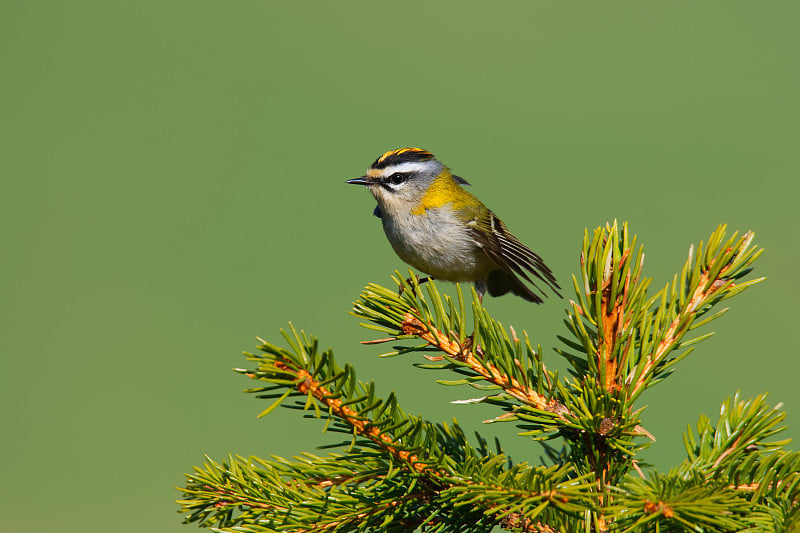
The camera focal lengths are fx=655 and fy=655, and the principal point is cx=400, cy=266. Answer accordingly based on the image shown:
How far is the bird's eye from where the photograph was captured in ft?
10.8

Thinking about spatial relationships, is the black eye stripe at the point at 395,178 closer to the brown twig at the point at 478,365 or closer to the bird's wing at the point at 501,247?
the bird's wing at the point at 501,247

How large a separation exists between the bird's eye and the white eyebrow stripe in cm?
2

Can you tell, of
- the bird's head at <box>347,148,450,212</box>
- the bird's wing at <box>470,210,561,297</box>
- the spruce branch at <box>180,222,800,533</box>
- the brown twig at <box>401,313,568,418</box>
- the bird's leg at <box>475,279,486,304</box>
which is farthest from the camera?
the bird's leg at <box>475,279,486,304</box>

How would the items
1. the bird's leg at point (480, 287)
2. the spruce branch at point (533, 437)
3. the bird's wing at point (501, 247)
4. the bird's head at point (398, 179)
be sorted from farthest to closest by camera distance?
the bird's leg at point (480, 287) → the bird's head at point (398, 179) → the bird's wing at point (501, 247) → the spruce branch at point (533, 437)

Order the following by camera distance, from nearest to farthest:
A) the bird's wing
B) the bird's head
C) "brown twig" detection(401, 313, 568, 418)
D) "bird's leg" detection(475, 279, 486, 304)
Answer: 1. "brown twig" detection(401, 313, 568, 418)
2. the bird's wing
3. the bird's head
4. "bird's leg" detection(475, 279, 486, 304)

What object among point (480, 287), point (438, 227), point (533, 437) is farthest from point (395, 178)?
point (533, 437)

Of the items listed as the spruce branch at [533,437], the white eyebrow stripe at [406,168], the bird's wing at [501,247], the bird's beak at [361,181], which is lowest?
the spruce branch at [533,437]

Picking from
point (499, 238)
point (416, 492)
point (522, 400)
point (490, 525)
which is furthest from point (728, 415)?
point (499, 238)

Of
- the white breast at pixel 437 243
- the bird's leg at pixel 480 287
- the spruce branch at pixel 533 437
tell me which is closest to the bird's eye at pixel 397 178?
the white breast at pixel 437 243

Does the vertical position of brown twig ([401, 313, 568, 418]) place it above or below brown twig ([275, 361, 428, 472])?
above

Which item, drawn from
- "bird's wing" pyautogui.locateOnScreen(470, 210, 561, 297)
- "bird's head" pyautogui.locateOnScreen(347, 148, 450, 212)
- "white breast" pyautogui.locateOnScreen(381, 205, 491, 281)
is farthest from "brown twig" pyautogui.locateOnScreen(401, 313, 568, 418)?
"bird's head" pyautogui.locateOnScreen(347, 148, 450, 212)

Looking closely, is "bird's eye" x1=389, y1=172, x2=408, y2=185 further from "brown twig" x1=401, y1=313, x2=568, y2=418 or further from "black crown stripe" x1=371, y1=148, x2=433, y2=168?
"brown twig" x1=401, y1=313, x2=568, y2=418

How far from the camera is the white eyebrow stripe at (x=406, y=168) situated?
3.30 m

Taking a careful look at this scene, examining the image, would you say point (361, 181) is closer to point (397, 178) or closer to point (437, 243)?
point (397, 178)
